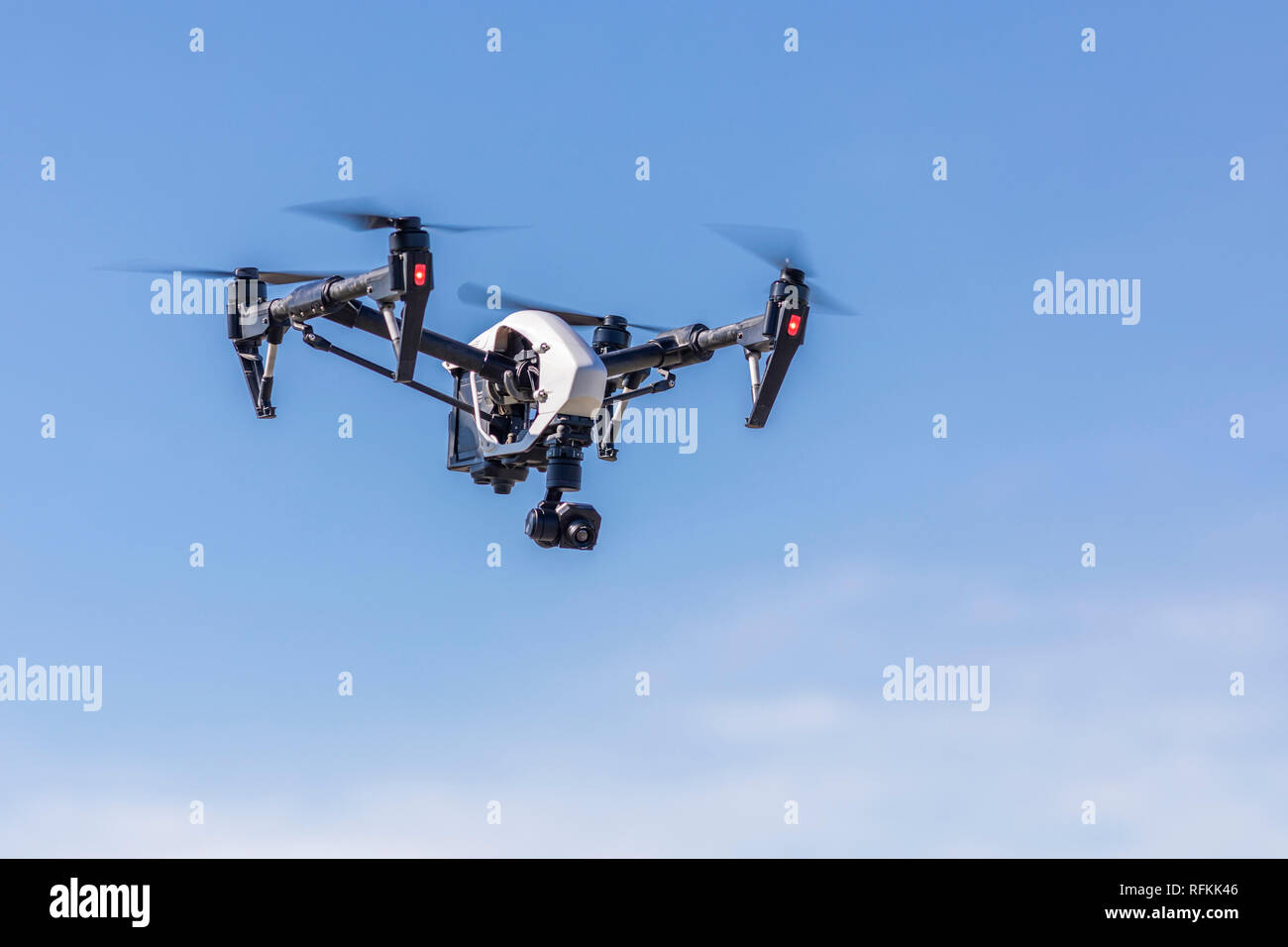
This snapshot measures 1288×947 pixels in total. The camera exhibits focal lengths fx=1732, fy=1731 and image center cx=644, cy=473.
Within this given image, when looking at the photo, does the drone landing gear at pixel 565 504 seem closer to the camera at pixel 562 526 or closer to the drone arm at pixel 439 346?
the camera at pixel 562 526

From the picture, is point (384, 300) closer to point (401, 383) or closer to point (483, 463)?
point (401, 383)

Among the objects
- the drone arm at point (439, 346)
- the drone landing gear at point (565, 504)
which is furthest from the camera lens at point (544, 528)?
the drone arm at point (439, 346)

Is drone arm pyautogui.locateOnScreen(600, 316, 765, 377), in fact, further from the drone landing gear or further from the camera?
the camera

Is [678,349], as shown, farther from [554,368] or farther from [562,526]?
[562,526]

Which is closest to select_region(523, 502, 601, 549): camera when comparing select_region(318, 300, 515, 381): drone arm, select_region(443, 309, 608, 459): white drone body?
select_region(443, 309, 608, 459): white drone body

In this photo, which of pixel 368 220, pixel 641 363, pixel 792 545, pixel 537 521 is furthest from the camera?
pixel 792 545

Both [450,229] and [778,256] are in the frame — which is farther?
[778,256]

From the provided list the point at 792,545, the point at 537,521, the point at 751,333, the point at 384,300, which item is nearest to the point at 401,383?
the point at 384,300
